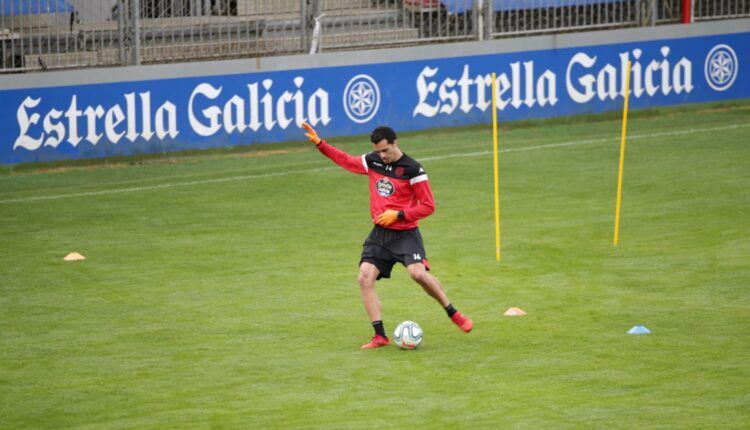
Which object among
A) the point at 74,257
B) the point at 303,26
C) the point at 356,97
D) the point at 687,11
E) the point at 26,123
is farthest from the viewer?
the point at 687,11

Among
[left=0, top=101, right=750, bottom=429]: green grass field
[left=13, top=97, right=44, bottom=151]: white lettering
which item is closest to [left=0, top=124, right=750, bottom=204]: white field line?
[left=0, top=101, right=750, bottom=429]: green grass field

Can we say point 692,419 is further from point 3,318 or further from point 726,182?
point 726,182

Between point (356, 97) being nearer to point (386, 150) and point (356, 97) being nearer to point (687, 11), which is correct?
point (687, 11)

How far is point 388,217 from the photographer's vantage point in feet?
36.6

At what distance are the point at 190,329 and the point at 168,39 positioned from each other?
38.0ft

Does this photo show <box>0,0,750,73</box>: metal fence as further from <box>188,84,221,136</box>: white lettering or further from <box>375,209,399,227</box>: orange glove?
<box>375,209,399,227</box>: orange glove

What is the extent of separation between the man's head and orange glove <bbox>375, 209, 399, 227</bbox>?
1.50ft

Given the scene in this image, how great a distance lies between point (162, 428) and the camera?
9117mm

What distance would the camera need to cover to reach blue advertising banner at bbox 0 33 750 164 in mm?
21156

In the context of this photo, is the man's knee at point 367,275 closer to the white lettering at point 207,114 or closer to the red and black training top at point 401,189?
the red and black training top at point 401,189

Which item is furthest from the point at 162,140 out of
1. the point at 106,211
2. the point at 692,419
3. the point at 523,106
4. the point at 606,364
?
the point at 692,419

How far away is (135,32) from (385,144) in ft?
39.9

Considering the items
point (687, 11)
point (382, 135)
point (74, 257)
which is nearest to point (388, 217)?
point (382, 135)

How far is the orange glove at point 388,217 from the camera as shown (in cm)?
1114
